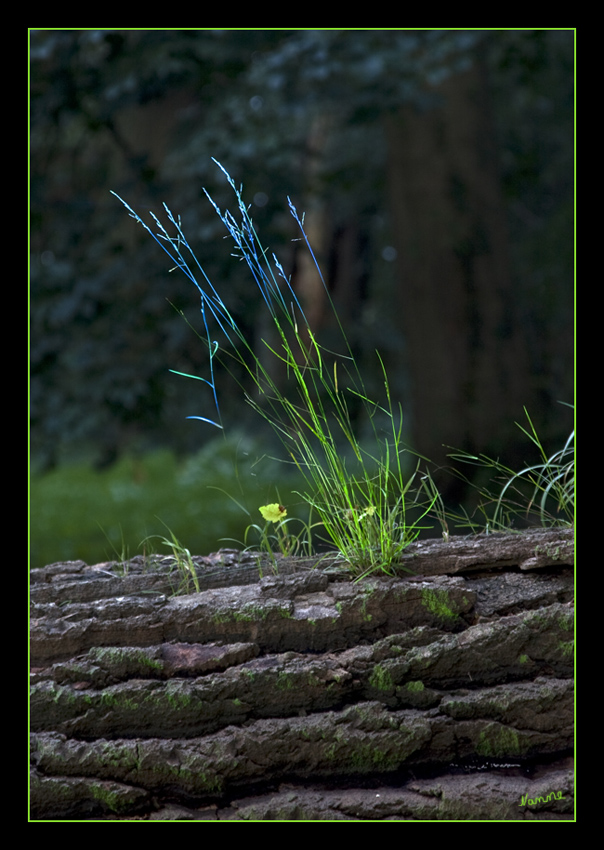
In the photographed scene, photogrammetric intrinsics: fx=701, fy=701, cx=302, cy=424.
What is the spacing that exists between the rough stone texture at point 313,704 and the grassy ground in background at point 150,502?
10.3 feet

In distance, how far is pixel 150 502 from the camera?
6.67m

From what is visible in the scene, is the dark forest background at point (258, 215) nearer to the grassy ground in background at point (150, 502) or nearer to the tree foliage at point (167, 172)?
the tree foliage at point (167, 172)

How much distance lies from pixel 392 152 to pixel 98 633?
16.5 feet

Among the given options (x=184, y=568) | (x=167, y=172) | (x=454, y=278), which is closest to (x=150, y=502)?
(x=167, y=172)

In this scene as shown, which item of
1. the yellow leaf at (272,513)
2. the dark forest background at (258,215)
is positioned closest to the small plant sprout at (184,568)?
the yellow leaf at (272,513)

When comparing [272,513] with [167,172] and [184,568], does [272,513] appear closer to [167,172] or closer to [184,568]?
[184,568]

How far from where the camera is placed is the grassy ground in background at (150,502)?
5414mm

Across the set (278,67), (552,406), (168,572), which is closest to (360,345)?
(552,406)

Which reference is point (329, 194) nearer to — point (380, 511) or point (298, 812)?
point (380, 511)

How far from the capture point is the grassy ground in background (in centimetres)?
541

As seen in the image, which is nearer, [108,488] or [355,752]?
[355,752]

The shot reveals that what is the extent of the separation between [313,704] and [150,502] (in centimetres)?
542

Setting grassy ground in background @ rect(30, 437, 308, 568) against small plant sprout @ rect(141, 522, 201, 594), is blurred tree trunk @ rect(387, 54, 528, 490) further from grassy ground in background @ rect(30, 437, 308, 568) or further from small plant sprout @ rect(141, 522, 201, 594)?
small plant sprout @ rect(141, 522, 201, 594)

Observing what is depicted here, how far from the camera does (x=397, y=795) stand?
54.5 inches
